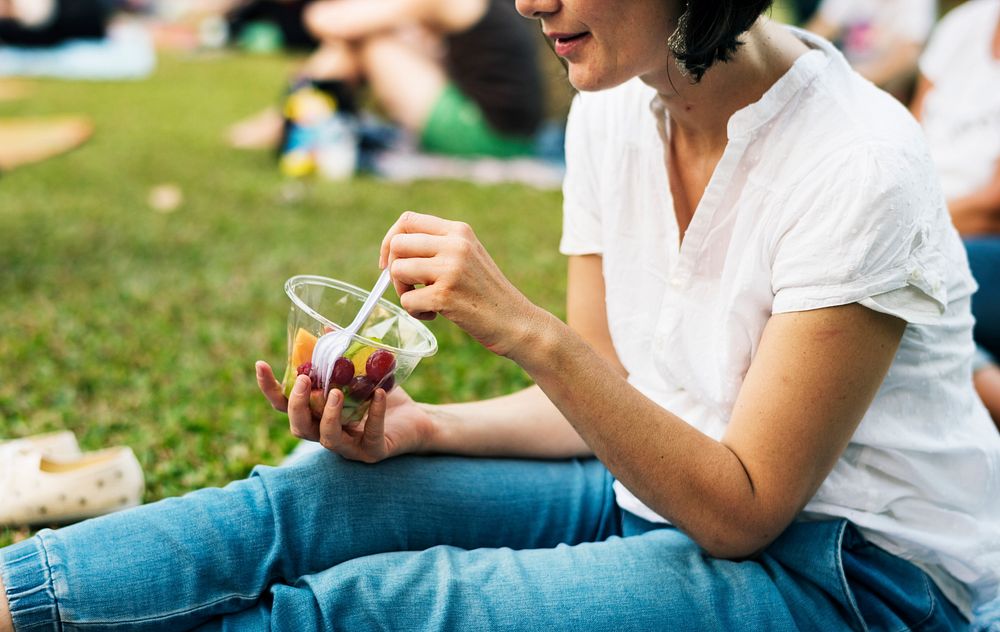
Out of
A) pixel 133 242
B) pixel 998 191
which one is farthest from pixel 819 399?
pixel 133 242

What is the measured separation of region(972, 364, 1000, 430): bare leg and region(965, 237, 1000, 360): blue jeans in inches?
9.7

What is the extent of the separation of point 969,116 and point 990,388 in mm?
1132

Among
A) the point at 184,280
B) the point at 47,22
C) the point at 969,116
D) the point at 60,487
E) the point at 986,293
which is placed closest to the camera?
the point at 60,487

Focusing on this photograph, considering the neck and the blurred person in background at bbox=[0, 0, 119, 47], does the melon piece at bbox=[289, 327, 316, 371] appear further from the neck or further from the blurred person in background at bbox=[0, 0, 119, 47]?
the blurred person in background at bbox=[0, 0, 119, 47]

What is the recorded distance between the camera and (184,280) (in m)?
3.66

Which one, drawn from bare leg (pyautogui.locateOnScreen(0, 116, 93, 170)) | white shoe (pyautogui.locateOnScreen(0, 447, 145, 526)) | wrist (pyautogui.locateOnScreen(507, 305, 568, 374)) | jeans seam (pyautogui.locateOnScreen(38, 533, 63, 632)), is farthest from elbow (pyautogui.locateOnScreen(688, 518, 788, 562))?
bare leg (pyautogui.locateOnScreen(0, 116, 93, 170))

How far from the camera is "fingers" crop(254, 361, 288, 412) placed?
1412mm

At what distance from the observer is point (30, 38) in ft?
30.6

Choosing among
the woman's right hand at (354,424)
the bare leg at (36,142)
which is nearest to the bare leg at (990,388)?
the woman's right hand at (354,424)

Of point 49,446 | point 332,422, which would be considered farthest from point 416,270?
point 49,446

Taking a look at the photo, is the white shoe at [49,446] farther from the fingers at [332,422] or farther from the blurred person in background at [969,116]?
the blurred person in background at [969,116]

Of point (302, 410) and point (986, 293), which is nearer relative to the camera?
point (302, 410)

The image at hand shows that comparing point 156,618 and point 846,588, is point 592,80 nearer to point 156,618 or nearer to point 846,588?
point 846,588

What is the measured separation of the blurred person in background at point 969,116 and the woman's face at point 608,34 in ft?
5.53
